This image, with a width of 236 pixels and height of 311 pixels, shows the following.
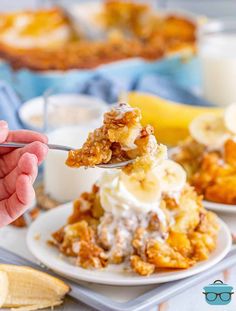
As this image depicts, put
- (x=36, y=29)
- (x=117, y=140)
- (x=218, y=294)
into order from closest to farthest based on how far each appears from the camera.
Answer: (x=117, y=140), (x=218, y=294), (x=36, y=29)

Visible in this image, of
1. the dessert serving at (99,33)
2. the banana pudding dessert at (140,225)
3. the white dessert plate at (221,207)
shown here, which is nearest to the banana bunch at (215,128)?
the white dessert plate at (221,207)

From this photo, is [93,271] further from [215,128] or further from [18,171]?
[215,128]

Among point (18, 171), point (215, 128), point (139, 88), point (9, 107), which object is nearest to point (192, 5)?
point (139, 88)

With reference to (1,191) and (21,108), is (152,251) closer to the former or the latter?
(1,191)

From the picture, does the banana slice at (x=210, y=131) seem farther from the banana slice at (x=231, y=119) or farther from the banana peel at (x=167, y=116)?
the banana peel at (x=167, y=116)

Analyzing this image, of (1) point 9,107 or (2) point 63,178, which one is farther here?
(1) point 9,107

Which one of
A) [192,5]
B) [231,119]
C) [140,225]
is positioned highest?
[192,5]

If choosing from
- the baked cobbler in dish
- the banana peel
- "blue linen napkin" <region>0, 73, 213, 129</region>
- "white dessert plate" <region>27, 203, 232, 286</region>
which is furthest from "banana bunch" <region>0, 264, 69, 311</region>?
the baked cobbler in dish
